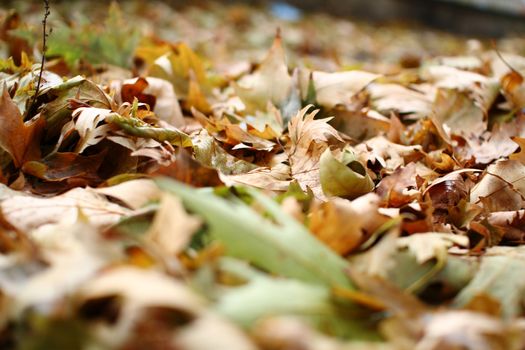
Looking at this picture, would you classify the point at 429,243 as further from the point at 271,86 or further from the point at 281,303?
the point at 271,86

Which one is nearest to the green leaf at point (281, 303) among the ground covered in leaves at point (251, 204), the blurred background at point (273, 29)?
the ground covered in leaves at point (251, 204)

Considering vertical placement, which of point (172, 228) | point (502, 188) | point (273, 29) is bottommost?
point (273, 29)

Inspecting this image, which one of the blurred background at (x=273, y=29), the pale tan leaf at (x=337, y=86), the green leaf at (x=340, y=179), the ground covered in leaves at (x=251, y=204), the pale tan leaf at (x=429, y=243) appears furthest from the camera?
the blurred background at (x=273, y=29)

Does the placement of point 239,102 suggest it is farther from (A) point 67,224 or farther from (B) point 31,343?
(B) point 31,343

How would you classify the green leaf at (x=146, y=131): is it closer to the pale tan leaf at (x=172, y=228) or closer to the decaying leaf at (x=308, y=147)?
the decaying leaf at (x=308, y=147)

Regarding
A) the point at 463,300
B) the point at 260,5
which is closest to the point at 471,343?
the point at 463,300

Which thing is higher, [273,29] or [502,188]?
[502,188]

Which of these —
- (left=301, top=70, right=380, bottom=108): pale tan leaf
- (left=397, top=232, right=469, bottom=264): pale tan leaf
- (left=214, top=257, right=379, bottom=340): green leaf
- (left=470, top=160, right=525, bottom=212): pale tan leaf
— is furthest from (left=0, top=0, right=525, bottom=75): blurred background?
Answer: (left=214, top=257, right=379, bottom=340): green leaf

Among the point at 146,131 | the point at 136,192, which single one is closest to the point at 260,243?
the point at 136,192
